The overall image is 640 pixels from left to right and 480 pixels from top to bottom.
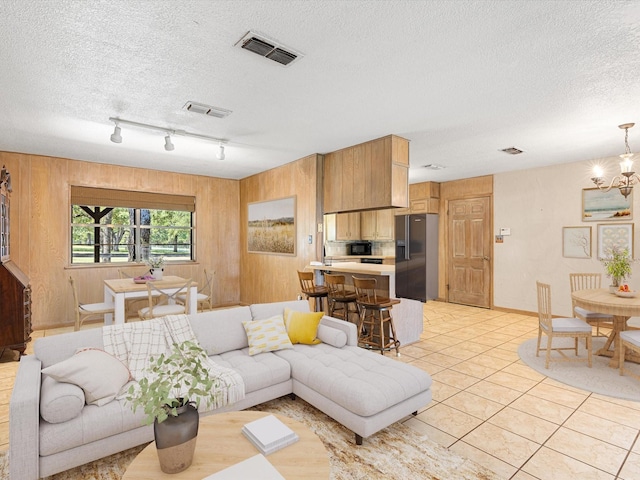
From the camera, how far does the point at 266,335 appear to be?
122 inches

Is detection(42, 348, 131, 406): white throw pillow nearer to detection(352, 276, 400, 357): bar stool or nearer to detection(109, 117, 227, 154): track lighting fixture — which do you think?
detection(109, 117, 227, 154): track lighting fixture

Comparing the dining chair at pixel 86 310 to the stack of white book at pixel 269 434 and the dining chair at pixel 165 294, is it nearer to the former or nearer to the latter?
the dining chair at pixel 165 294

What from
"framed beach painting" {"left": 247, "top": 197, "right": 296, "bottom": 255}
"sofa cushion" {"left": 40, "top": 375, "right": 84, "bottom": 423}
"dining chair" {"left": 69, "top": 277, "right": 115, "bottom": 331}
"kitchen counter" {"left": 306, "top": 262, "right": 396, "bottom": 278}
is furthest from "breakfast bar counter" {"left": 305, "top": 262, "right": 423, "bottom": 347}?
"sofa cushion" {"left": 40, "top": 375, "right": 84, "bottom": 423}

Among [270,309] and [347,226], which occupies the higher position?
[347,226]

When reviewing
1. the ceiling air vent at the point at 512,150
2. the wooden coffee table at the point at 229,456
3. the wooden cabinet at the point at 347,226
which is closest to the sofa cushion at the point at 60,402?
the wooden coffee table at the point at 229,456

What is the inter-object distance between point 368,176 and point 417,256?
3.48 meters

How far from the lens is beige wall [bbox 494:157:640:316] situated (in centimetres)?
561

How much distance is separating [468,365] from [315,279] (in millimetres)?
2368

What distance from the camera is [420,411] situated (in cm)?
279

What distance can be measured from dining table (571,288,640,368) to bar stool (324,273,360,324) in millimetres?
2579

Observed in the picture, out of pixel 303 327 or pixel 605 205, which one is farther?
pixel 605 205

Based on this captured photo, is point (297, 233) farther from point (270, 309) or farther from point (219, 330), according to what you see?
point (219, 330)

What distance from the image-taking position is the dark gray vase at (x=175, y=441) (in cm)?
146

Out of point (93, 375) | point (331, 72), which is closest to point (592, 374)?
point (331, 72)
